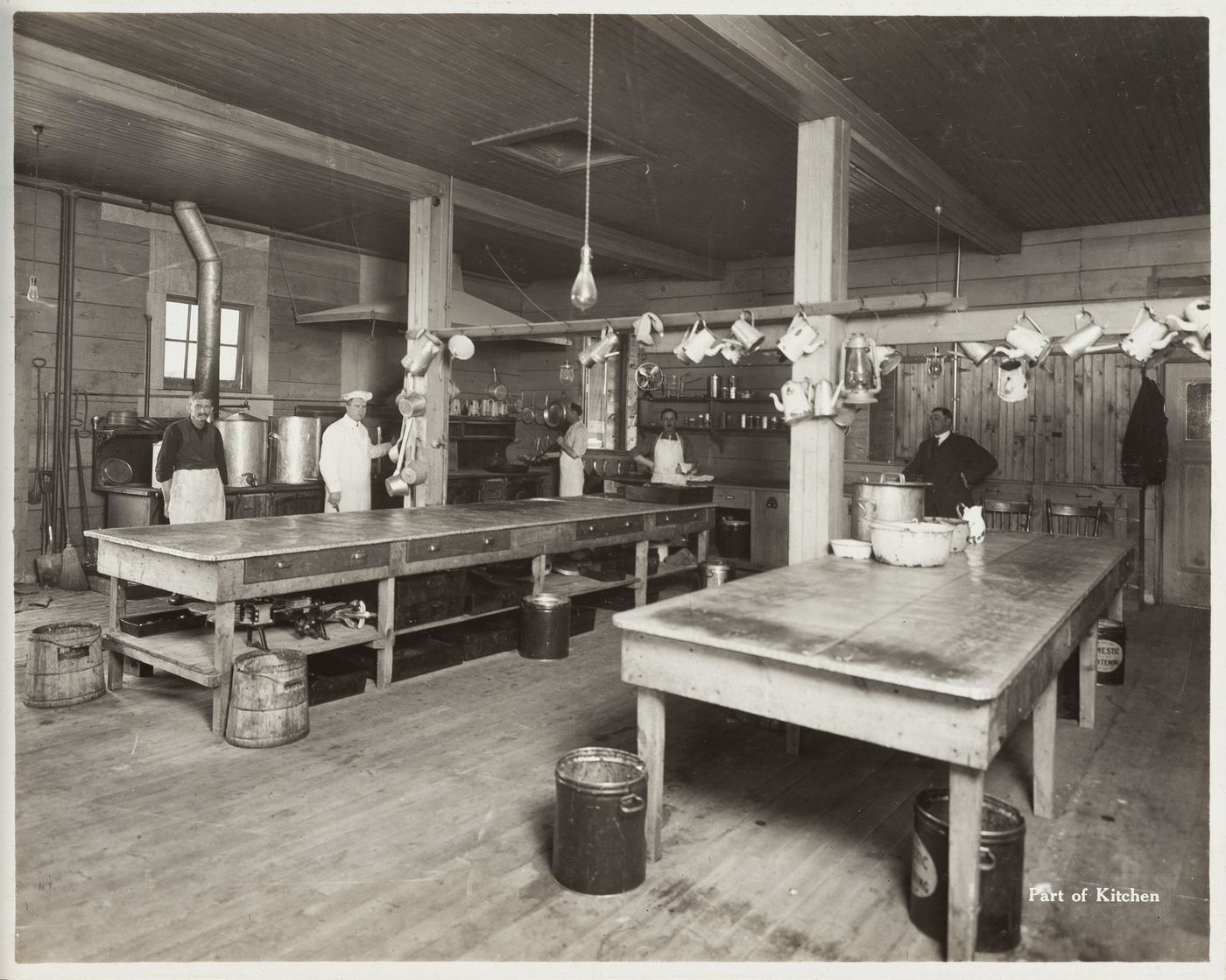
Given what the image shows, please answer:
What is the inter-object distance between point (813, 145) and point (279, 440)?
5900 mm

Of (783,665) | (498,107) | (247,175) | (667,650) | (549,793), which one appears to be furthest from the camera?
(247,175)

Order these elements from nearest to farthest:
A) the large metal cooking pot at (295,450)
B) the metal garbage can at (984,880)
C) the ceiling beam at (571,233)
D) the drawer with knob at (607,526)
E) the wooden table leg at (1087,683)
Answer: the metal garbage can at (984,880) → the wooden table leg at (1087,683) → the drawer with knob at (607,526) → the ceiling beam at (571,233) → the large metal cooking pot at (295,450)

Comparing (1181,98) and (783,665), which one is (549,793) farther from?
(1181,98)

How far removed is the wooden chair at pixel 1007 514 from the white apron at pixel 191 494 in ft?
21.6

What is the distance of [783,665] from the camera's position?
2.63m

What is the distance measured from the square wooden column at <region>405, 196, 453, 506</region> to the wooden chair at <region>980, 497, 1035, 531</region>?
4.82m

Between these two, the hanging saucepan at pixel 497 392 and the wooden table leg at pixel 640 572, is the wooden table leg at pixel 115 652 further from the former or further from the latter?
the hanging saucepan at pixel 497 392

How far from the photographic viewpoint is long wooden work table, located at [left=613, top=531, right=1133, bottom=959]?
2.37 metres

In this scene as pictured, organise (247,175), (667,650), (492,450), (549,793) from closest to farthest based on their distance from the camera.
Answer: (667,650)
(549,793)
(247,175)
(492,450)

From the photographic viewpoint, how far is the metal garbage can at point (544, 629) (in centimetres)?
577

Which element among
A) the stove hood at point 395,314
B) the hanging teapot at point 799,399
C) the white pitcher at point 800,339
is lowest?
the hanging teapot at point 799,399

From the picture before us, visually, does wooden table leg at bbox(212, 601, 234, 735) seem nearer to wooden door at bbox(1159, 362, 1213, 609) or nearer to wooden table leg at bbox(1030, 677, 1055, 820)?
wooden table leg at bbox(1030, 677, 1055, 820)

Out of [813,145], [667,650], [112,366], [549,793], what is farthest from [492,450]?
[667,650]

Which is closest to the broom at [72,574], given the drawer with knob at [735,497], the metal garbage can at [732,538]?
the drawer with knob at [735,497]
